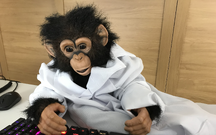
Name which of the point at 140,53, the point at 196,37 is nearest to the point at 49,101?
the point at 140,53

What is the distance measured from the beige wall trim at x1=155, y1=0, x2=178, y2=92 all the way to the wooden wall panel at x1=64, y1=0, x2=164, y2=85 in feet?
Result: 0.08

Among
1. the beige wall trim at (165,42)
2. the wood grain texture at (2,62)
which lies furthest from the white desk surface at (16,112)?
the wood grain texture at (2,62)

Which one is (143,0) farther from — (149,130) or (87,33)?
(149,130)

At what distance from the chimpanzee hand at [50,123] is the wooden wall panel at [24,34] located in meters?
0.91

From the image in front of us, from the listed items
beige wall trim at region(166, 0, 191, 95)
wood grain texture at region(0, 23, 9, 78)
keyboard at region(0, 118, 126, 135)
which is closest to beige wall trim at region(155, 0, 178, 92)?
beige wall trim at region(166, 0, 191, 95)

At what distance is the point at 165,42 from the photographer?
97cm

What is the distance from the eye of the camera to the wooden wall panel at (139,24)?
0.94m

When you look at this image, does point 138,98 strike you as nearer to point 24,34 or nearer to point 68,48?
point 68,48

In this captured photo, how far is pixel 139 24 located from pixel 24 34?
1.00 meters

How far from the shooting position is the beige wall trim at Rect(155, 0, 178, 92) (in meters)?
0.89

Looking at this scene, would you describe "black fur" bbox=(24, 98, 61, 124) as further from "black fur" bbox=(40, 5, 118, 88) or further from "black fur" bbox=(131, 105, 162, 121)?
"black fur" bbox=(131, 105, 162, 121)

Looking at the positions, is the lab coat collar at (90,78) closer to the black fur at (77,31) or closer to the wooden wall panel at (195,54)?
the black fur at (77,31)

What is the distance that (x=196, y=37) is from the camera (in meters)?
0.91

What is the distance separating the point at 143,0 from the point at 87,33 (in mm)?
667
